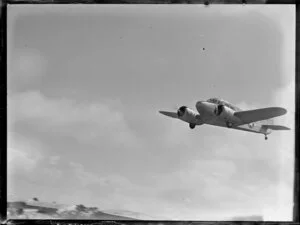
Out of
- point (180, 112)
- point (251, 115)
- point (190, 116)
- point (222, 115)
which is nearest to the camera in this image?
point (180, 112)

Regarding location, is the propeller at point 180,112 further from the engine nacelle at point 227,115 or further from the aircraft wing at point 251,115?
the aircraft wing at point 251,115

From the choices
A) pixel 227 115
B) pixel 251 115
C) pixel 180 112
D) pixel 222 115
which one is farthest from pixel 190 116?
pixel 251 115

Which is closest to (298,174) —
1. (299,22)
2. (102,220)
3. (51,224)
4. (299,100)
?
(299,100)

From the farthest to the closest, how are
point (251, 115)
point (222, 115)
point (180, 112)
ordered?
1. point (222, 115)
2. point (251, 115)
3. point (180, 112)

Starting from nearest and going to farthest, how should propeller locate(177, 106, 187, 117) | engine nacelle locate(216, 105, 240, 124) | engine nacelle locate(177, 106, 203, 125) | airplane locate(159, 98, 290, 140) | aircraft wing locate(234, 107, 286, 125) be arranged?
aircraft wing locate(234, 107, 286, 125) < propeller locate(177, 106, 187, 117) < engine nacelle locate(177, 106, 203, 125) < airplane locate(159, 98, 290, 140) < engine nacelle locate(216, 105, 240, 124)

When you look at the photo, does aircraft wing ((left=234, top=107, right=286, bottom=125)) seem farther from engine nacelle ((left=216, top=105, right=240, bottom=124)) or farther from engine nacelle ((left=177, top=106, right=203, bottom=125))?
engine nacelle ((left=177, top=106, right=203, bottom=125))

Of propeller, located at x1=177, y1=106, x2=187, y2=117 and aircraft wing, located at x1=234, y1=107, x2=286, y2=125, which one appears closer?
aircraft wing, located at x1=234, y1=107, x2=286, y2=125

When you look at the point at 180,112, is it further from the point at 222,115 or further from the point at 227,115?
the point at 227,115

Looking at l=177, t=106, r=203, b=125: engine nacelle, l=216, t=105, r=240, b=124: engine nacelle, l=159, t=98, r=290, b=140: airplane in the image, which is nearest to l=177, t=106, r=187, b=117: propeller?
l=177, t=106, r=203, b=125: engine nacelle

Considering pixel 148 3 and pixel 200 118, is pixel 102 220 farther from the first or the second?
pixel 200 118

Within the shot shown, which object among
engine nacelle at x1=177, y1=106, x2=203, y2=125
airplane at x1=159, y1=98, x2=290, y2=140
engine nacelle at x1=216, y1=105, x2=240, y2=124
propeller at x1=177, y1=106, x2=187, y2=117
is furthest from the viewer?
engine nacelle at x1=216, y1=105, x2=240, y2=124

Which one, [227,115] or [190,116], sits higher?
[227,115]

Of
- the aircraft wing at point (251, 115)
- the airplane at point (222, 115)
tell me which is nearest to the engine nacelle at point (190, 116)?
the airplane at point (222, 115)
